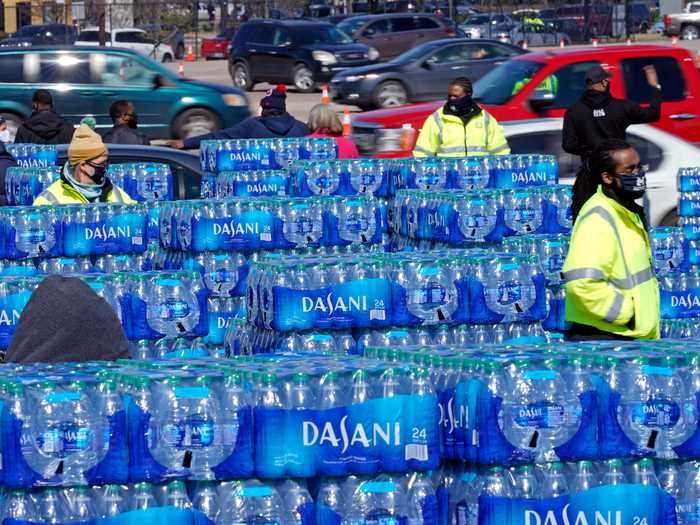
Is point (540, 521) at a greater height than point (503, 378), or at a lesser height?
lesser

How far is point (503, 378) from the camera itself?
6070 mm

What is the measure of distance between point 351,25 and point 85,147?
117 feet

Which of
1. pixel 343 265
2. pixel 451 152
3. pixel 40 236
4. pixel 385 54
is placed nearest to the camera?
pixel 343 265

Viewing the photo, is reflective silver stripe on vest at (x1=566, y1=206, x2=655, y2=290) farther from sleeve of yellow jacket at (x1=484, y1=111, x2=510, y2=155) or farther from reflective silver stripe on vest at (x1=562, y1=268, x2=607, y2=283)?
sleeve of yellow jacket at (x1=484, y1=111, x2=510, y2=155)

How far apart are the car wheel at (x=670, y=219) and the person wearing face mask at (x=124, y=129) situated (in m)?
5.14

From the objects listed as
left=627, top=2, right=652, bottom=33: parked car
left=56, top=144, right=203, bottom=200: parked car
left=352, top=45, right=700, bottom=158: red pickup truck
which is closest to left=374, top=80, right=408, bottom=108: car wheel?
left=352, top=45, right=700, bottom=158: red pickup truck

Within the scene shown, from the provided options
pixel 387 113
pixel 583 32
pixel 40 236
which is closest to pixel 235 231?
pixel 40 236

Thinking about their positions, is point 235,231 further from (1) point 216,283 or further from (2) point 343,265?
(2) point 343,265

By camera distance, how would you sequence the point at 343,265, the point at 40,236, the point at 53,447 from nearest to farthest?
the point at 53,447
the point at 343,265
the point at 40,236

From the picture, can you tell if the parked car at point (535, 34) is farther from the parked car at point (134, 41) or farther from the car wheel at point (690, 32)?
the parked car at point (134, 41)

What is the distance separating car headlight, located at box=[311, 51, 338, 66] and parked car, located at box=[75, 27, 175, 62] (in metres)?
17.0

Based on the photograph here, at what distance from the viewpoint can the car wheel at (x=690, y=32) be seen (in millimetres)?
62906

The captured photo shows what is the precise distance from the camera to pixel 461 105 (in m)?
14.5

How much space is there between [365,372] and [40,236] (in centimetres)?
538
